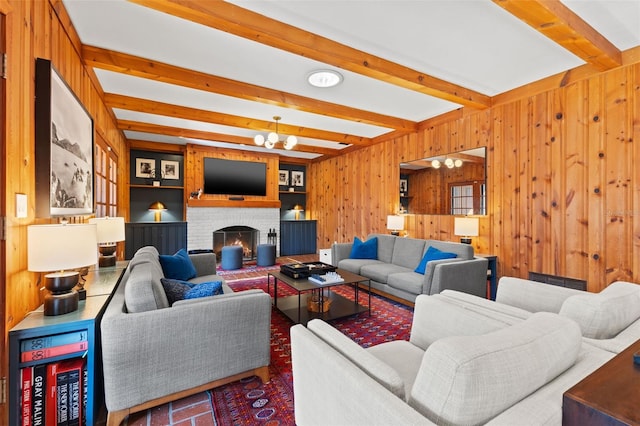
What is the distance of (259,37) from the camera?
2270 mm

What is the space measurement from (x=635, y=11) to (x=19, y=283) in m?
4.52

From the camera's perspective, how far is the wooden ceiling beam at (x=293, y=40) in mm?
1978

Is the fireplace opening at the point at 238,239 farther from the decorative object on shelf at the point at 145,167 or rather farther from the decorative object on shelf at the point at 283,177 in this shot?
the decorative object on shelf at the point at 145,167

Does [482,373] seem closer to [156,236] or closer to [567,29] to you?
[567,29]

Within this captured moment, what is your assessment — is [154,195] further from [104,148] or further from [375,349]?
[375,349]

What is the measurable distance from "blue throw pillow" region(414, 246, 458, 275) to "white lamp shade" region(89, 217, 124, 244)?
340cm

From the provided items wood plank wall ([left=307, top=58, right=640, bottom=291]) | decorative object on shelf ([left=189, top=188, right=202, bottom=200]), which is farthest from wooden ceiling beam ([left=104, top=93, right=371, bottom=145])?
decorative object on shelf ([left=189, top=188, right=202, bottom=200])

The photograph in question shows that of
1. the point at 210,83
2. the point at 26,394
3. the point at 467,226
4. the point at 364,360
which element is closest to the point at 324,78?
the point at 210,83

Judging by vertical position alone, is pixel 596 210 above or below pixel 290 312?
above

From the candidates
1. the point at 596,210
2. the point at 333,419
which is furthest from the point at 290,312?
the point at 596,210

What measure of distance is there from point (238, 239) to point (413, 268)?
4623mm

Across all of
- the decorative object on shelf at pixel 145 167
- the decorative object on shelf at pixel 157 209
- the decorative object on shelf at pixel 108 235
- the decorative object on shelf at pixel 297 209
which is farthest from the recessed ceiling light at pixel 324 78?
the decorative object on shelf at pixel 297 209

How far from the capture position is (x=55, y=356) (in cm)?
150

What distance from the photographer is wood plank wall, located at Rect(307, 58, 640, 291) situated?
2838mm
